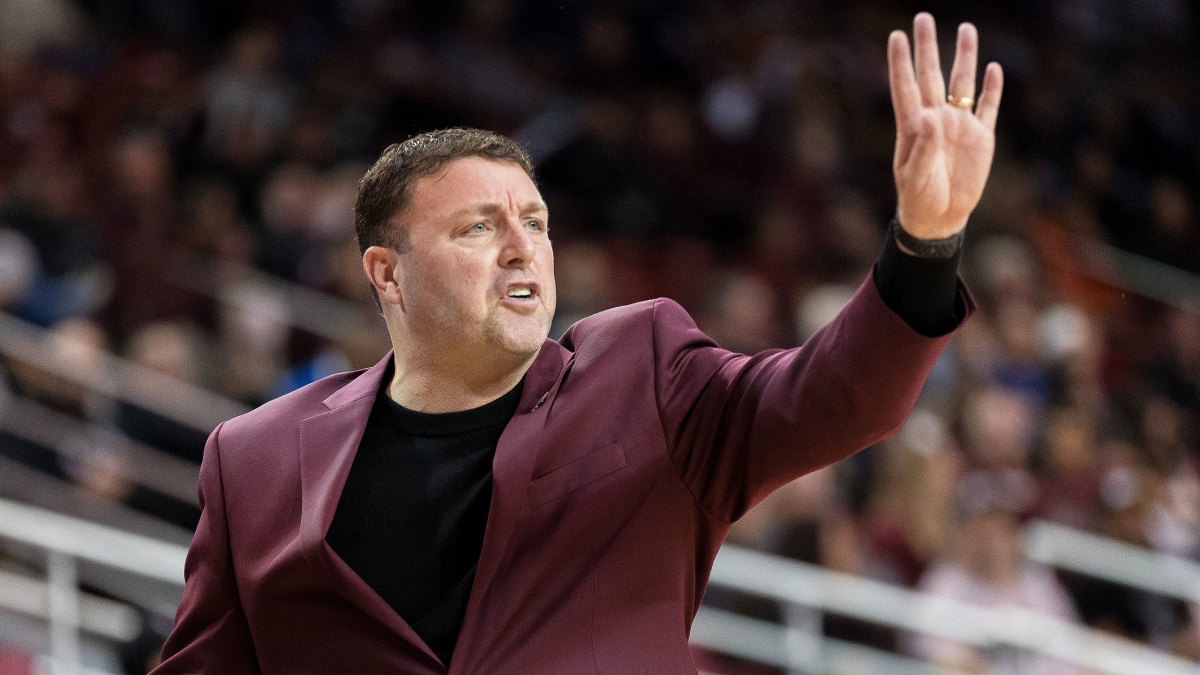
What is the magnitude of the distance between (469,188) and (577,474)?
531mm

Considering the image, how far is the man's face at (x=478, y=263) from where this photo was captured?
2.35 m

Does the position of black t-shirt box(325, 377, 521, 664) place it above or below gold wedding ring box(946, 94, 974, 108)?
below

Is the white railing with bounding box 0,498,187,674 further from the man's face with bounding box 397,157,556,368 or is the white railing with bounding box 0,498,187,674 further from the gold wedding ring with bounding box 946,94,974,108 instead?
the gold wedding ring with bounding box 946,94,974,108

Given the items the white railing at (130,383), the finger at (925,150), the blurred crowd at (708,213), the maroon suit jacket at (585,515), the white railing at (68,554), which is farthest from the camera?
the blurred crowd at (708,213)

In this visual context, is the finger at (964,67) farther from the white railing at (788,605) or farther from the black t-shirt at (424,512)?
the white railing at (788,605)

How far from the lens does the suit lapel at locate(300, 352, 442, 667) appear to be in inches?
85.2

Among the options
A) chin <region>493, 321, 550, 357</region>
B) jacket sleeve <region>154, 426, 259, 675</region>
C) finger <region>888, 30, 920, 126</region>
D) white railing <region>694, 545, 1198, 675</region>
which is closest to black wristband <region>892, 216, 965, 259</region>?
finger <region>888, 30, 920, 126</region>

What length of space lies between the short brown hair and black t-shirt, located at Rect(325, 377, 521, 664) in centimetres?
32

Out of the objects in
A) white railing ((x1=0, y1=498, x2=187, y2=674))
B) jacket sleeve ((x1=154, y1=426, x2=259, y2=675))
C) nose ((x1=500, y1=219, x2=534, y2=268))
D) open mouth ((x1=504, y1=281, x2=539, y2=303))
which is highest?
nose ((x1=500, y1=219, x2=534, y2=268))

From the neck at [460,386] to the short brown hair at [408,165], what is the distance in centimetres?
22

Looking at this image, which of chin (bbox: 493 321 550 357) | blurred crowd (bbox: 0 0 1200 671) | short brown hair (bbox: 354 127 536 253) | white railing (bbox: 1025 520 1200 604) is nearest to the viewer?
chin (bbox: 493 321 550 357)

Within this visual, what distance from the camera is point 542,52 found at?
29.6ft

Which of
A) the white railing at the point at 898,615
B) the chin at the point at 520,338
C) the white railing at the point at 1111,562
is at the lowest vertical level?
the white railing at the point at 1111,562

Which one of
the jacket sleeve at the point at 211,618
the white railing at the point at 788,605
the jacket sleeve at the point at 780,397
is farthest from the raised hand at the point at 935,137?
the white railing at the point at 788,605
